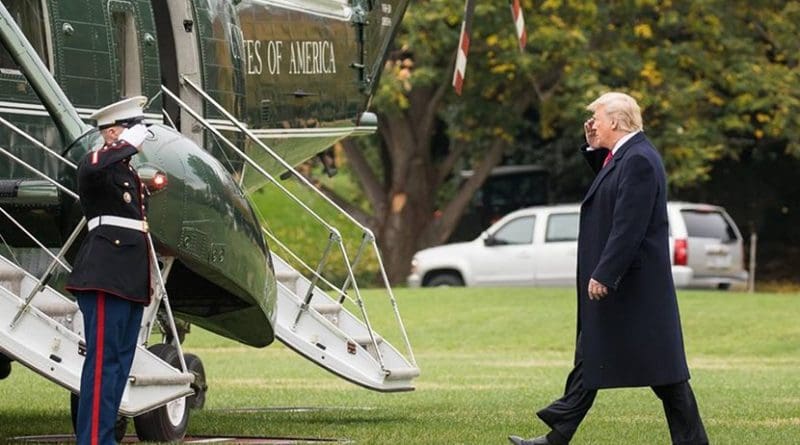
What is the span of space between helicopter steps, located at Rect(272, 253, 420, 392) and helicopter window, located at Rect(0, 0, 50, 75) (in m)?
2.38

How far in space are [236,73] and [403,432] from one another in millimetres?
2908

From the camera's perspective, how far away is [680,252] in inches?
1061

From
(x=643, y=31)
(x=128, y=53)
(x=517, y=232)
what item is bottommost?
(x=517, y=232)

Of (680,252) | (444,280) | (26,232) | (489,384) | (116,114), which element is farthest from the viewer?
(444,280)

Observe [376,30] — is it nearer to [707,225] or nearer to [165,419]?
[165,419]

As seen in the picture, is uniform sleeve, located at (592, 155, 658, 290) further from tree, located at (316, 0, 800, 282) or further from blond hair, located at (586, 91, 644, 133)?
tree, located at (316, 0, 800, 282)

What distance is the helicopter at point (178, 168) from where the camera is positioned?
357 inches

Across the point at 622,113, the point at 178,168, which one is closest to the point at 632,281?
the point at 622,113

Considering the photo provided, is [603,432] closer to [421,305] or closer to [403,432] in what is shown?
[403,432]

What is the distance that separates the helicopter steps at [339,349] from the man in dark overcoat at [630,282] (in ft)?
8.56

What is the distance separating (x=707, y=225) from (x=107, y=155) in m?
20.6

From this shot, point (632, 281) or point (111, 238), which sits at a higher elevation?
point (111, 238)

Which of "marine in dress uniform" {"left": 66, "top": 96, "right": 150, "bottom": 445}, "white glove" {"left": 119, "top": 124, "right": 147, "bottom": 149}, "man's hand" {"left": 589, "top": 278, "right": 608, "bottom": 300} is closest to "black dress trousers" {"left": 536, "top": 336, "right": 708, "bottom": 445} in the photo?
"man's hand" {"left": 589, "top": 278, "right": 608, "bottom": 300}

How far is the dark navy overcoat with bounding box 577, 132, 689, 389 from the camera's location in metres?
8.60
